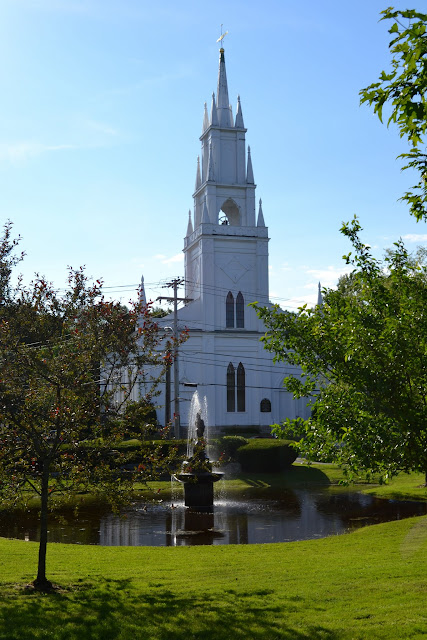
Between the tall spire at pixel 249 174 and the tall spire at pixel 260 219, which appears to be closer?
the tall spire at pixel 260 219

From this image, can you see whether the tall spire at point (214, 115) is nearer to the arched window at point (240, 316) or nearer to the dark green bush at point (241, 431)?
the arched window at point (240, 316)

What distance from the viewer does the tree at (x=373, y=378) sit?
883 cm

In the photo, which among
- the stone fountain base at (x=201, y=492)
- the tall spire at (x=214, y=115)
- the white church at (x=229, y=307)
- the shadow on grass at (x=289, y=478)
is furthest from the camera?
the tall spire at (x=214, y=115)

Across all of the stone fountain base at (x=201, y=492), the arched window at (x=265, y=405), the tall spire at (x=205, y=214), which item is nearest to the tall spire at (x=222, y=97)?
the tall spire at (x=205, y=214)

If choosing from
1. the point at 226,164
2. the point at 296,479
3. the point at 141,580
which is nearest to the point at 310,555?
the point at 141,580

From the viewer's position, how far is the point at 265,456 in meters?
33.1

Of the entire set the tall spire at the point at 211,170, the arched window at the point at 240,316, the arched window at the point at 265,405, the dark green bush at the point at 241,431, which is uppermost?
the tall spire at the point at 211,170

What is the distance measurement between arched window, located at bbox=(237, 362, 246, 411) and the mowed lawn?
3875 cm

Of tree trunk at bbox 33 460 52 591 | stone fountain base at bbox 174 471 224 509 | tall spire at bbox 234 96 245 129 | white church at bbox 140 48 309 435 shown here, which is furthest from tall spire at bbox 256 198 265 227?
tree trunk at bbox 33 460 52 591

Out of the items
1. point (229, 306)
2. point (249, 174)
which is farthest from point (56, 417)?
point (249, 174)

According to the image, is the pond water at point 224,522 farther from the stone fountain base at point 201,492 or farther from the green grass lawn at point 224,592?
the green grass lawn at point 224,592

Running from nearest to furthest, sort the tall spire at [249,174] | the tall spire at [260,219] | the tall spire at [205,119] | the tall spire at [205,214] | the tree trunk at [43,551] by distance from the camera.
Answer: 1. the tree trunk at [43,551]
2. the tall spire at [205,214]
3. the tall spire at [260,219]
4. the tall spire at [249,174]
5. the tall spire at [205,119]

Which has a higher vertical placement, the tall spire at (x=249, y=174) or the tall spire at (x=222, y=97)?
the tall spire at (x=222, y=97)

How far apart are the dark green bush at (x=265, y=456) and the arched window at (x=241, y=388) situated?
19.4 m
